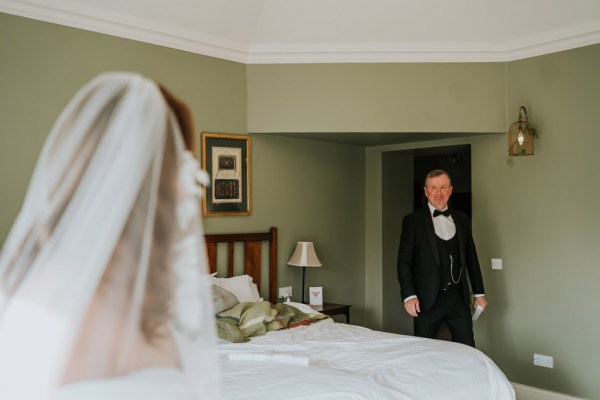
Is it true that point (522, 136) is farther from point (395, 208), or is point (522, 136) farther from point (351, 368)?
point (351, 368)

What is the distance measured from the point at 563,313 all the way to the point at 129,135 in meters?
4.38

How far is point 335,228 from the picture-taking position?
607 cm

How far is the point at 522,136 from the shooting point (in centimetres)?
497

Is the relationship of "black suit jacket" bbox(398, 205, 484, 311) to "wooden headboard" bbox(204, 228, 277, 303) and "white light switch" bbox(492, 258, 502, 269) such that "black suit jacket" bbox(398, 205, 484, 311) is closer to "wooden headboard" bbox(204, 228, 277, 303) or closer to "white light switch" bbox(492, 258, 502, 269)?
"white light switch" bbox(492, 258, 502, 269)

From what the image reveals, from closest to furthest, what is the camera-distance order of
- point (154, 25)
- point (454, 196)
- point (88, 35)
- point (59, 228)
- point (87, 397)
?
point (87, 397) < point (59, 228) < point (88, 35) < point (154, 25) < point (454, 196)

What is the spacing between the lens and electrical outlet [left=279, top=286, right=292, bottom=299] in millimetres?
5422

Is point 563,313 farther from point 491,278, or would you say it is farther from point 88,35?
point 88,35

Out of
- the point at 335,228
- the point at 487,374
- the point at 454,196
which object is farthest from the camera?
the point at 454,196

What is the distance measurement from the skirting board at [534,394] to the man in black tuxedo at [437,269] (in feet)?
2.97

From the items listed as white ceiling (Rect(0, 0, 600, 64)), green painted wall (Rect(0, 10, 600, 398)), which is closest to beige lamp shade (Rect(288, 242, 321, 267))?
green painted wall (Rect(0, 10, 600, 398))

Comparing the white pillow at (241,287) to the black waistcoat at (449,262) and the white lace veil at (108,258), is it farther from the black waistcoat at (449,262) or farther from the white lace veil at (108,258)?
the white lace veil at (108,258)

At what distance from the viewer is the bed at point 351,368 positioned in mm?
2854

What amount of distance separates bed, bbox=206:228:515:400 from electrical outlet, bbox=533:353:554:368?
1.64 metres

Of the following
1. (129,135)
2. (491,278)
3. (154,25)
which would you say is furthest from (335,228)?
(129,135)
